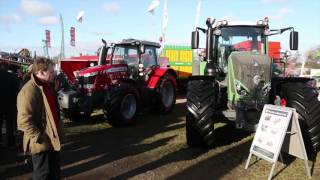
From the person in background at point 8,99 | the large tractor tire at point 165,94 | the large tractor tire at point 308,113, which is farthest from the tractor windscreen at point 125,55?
the large tractor tire at point 308,113

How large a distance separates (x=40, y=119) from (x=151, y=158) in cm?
317

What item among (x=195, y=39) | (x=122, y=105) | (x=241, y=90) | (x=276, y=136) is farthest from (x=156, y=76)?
(x=276, y=136)

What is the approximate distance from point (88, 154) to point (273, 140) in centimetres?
308

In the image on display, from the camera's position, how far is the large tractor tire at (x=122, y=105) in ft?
31.0

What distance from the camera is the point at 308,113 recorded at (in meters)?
6.96

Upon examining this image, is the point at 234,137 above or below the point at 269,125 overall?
below

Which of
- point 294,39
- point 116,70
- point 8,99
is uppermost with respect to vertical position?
point 294,39

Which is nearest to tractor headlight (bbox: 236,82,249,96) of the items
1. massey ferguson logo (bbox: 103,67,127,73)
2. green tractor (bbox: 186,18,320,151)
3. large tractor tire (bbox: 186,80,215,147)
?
green tractor (bbox: 186,18,320,151)

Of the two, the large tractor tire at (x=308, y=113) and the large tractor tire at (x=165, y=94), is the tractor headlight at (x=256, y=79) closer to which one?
the large tractor tire at (x=308, y=113)

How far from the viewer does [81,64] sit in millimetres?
13484

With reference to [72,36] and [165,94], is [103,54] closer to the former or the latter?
[165,94]

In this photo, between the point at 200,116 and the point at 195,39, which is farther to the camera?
the point at 195,39

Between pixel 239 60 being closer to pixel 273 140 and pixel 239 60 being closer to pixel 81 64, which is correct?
pixel 273 140

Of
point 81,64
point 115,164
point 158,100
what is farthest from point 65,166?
point 81,64
